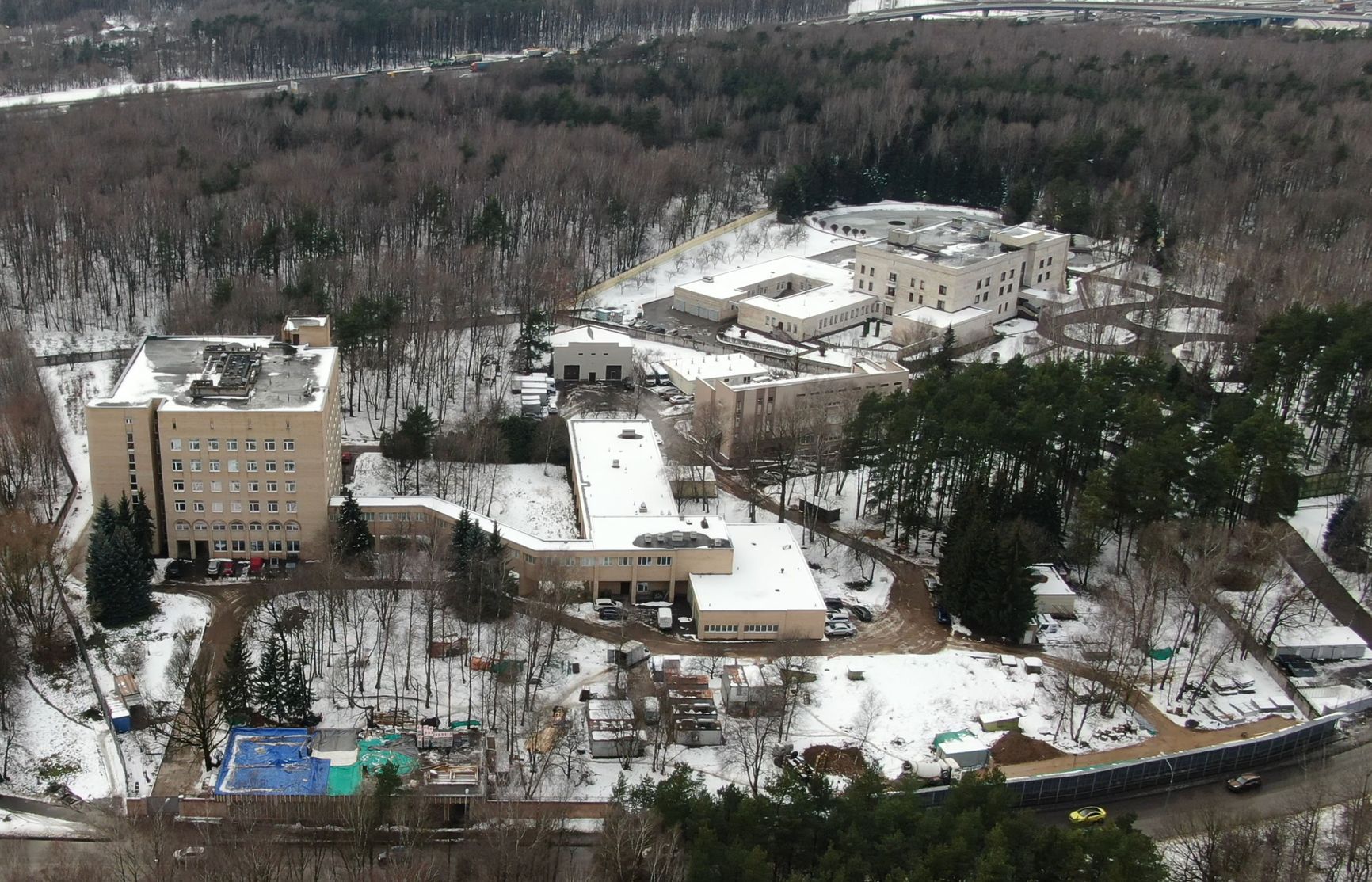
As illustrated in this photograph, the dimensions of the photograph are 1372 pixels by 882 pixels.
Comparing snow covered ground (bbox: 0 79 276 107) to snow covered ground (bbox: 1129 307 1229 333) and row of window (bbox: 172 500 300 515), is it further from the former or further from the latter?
snow covered ground (bbox: 1129 307 1229 333)

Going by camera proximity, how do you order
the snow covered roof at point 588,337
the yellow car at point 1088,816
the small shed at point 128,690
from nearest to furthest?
the yellow car at point 1088,816
the small shed at point 128,690
the snow covered roof at point 588,337

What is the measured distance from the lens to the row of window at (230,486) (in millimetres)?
38875

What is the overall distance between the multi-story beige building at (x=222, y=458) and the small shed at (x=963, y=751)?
18.2 metres

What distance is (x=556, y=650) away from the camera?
36.1 m

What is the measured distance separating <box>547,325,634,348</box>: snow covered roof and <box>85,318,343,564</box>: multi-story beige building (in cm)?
1623

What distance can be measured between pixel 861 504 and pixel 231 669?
22106 millimetres

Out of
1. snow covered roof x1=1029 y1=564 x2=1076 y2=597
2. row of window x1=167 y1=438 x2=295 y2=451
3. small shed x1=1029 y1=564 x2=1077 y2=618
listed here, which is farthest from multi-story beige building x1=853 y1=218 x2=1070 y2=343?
row of window x1=167 y1=438 x2=295 y2=451

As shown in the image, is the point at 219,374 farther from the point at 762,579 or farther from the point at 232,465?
the point at 762,579

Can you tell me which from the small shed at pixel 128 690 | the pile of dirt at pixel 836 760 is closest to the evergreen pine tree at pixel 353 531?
the small shed at pixel 128 690

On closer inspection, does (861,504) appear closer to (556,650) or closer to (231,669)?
(556,650)

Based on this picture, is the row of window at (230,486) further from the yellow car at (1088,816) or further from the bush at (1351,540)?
the bush at (1351,540)

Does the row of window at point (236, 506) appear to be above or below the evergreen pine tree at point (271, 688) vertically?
above

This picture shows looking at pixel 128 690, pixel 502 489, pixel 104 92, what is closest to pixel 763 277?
pixel 502 489

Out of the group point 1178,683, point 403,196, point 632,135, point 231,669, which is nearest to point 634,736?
point 231,669
